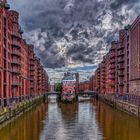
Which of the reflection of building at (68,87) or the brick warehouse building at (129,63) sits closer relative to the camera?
the brick warehouse building at (129,63)

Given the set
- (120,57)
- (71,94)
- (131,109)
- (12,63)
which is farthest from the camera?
(71,94)

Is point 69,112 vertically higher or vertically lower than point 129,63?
lower

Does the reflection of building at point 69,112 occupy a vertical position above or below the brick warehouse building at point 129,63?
below

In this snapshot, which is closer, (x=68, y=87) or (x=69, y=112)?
(x=69, y=112)

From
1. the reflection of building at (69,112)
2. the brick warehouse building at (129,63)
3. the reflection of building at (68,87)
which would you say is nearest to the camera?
the reflection of building at (69,112)

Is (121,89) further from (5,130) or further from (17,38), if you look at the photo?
(5,130)

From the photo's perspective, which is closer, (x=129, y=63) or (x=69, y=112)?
(x=69, y=112)

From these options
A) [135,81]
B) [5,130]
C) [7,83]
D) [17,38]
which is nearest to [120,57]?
[135,81]

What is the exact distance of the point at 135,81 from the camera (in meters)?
104

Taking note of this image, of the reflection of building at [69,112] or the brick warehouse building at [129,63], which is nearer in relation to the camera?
the reflection of building at [69,112]

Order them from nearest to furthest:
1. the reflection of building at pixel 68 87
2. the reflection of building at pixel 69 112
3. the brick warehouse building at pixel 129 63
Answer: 1. the reflection of building at pixel 69 112
2. the brick warehouse building at pixel 129 63
3. the reflection of building at pixel 68 87

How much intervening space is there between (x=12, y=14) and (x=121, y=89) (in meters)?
53.1

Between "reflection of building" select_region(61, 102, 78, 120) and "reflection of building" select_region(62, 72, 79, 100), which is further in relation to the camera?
"reflection of building" select_region(62, 72, 79, 100)

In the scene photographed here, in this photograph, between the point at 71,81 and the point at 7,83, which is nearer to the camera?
the point at 7,83
